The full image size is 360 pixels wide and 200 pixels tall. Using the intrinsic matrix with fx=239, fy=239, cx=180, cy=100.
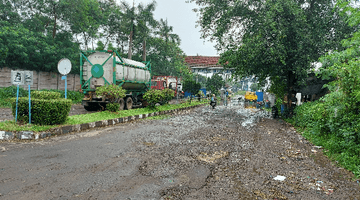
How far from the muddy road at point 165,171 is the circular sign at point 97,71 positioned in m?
6.39

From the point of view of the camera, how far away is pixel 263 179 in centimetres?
376

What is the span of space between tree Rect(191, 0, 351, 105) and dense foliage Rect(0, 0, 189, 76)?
403 inches

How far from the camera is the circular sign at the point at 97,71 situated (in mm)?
12234

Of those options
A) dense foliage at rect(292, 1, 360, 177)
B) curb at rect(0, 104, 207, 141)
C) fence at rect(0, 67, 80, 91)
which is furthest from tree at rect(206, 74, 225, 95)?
dense foliage at rect(292, 1, 360, 177)

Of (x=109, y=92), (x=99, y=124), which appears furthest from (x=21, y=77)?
(x=109, y=92)

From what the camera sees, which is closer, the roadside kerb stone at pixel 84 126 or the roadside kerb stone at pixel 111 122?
the roadside kerb stone at pixel 84 126

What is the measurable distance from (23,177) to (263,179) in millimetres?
3610

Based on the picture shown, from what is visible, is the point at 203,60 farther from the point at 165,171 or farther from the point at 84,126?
the point at 165,171

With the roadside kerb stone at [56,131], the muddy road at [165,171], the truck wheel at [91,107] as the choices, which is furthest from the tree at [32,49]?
the muddy road at [165,171]

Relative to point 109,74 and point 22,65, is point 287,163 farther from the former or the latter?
point 22,65

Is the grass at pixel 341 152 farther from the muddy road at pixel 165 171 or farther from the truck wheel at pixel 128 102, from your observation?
the truck wheel at pixel 128 102

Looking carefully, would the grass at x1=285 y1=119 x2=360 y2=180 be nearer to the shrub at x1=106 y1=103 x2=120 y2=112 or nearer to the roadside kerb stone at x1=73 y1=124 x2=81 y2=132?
the roadside kerb stone at x1=73 y1=124 x2=81 y2=132

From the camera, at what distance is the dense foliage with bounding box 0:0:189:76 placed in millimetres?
15102

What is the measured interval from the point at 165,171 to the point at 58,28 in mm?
18813
